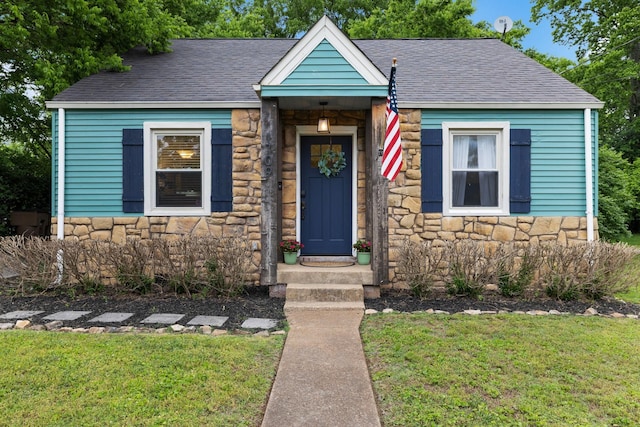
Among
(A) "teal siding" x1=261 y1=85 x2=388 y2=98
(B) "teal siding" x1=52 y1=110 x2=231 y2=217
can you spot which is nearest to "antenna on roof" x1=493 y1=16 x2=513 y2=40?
→ (A) "teal siding" x1=261 y1=85 x2=388 y2=98

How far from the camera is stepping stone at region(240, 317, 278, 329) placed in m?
4.24

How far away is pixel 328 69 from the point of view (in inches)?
212

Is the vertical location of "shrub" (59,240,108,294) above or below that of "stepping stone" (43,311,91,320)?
above

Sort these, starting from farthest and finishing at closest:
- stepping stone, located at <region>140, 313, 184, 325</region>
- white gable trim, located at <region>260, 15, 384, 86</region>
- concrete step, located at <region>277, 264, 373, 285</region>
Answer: concrete step, located at <region>277, 264, 373, 285</region>
white gable trim, located at <region>260, 15, 384, 86</region>
stepping stone, located at <region>140, 313, 184, 325</region>

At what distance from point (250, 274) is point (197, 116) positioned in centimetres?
261

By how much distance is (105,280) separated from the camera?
604 centimetres

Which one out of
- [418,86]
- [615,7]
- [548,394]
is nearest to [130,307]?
[548,394]

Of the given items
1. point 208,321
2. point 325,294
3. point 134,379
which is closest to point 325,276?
point 325,294

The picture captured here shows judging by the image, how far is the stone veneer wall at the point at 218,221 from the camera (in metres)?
6.20

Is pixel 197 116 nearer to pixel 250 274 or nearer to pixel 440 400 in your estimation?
pixel 250 274

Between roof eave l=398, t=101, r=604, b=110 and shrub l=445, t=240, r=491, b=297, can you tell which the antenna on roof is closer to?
roof eave l=398, t=101, r=604, b=110

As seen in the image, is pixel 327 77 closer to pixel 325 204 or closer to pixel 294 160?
pixel 294 160

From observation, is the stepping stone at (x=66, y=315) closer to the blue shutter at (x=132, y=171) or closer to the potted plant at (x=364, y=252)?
the blue shutter at (x=132, y=171)

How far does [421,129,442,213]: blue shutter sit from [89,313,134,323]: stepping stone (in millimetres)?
4369
